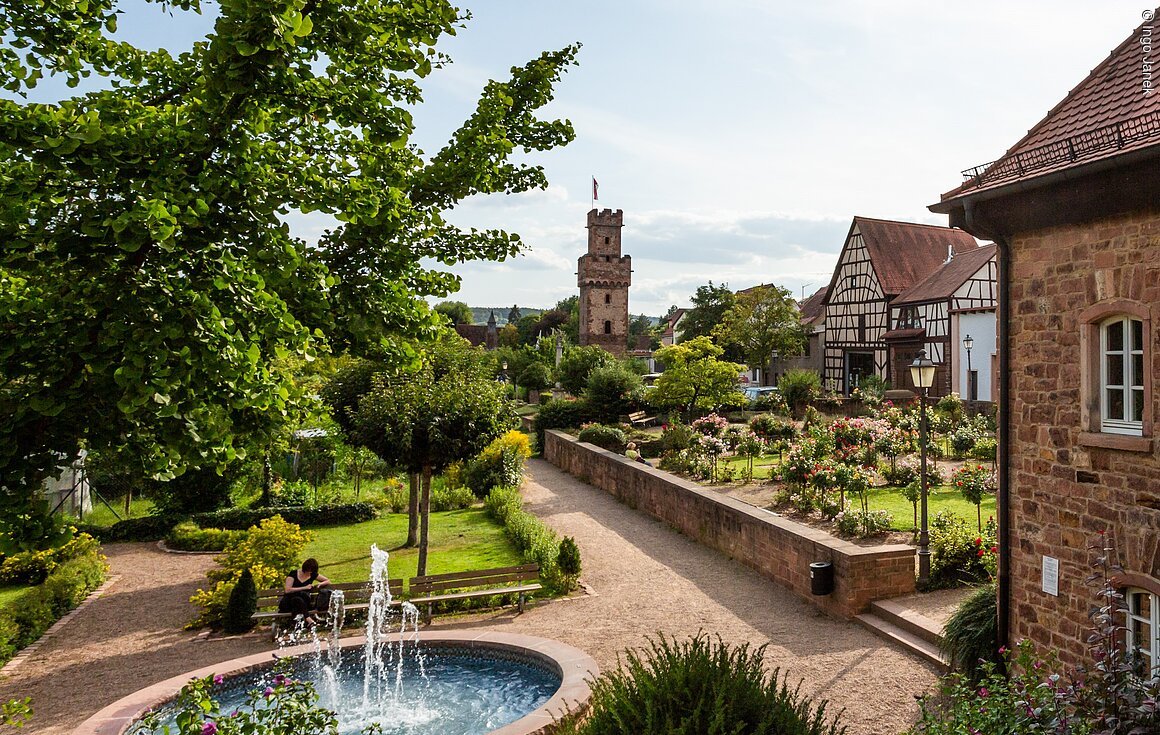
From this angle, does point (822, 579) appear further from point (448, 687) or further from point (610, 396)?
point (610, 396)

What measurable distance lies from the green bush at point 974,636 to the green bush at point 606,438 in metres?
16.8

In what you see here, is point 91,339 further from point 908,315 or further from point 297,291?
point 908,315

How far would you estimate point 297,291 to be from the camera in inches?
215

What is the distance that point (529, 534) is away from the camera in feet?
48.3

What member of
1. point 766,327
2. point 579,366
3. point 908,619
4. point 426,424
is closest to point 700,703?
point 908,619

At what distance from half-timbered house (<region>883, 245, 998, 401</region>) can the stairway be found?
73.1 ft

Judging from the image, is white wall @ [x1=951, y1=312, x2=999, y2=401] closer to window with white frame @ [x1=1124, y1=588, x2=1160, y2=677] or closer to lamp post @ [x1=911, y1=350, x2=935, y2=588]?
lamp post @ [x1=911, y1=350, x2=935, y2=588]

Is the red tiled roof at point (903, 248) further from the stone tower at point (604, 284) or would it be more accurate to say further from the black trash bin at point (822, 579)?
the black trash bin at point (822, 579)

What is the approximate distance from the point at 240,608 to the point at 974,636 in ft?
30.6

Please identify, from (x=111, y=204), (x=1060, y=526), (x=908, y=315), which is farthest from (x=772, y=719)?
(x=908, y=315)

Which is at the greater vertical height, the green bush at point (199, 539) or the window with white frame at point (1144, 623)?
the window with white frame at point (1144, 623)

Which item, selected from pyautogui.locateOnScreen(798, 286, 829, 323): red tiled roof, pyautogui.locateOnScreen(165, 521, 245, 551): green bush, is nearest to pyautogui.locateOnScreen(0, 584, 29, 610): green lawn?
pyautogui.locateOnScreen(165, 521, 245, 551): green bush

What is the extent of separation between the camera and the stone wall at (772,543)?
33.2 feet

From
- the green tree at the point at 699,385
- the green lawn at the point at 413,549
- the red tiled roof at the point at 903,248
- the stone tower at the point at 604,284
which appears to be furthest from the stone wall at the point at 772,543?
the stone tower at the point at 604,284
